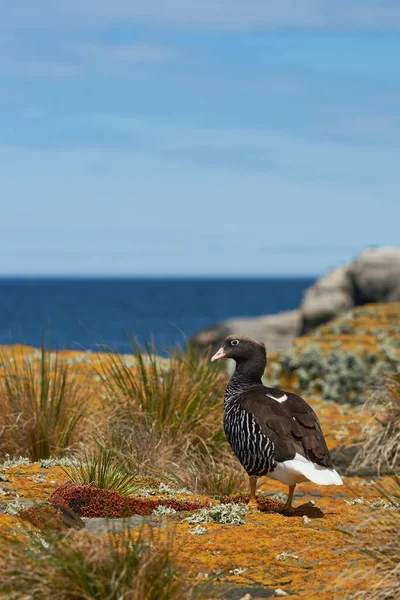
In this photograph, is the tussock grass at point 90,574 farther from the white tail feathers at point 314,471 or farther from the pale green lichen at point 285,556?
the white tail feathers at point 314,471

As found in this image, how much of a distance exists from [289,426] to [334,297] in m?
24.9

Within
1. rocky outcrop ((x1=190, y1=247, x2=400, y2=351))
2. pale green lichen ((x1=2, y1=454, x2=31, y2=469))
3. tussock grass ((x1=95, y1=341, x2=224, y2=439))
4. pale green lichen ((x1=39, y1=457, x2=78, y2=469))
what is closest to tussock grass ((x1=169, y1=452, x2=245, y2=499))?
tussock grass ((x1=95, y1=341, x2=224, y2=439))

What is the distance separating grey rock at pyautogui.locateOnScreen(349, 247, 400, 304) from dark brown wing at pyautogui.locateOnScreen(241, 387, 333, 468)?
24.7 m

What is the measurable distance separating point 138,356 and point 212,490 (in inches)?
94.0

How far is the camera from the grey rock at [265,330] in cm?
3197

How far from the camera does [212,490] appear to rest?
9211 millimetres

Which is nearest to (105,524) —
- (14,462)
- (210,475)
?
(14,462)

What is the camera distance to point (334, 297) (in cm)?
3225

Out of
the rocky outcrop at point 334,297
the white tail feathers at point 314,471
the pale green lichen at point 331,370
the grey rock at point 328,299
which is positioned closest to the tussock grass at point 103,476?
the white tail feathers at point 314,471

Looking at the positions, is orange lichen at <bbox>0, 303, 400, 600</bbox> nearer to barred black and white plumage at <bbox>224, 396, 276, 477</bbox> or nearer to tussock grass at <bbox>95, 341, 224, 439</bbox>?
barred black and white plumage at <bbox>224, 396, 276, 477</bbox>

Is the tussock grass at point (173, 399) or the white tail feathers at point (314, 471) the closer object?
the white tail feathers at point (314, 471)

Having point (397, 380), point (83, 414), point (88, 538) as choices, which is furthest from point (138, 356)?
point (88, 538)

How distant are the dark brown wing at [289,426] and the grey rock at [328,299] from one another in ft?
76.3

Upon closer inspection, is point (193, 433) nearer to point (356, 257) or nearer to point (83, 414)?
→ point (83, 414)
